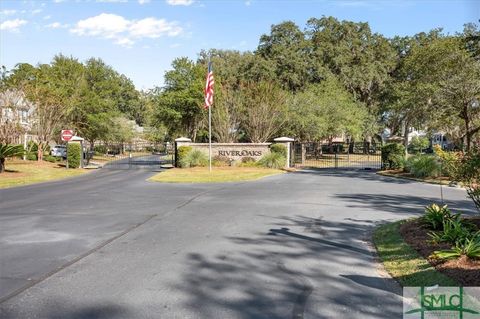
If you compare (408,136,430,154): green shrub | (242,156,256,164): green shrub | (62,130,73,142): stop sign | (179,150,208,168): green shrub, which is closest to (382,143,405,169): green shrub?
(242,156,256,164): green shrub

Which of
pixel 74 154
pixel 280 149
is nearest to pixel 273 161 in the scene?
pixel 280 149

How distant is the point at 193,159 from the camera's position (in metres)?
28.8

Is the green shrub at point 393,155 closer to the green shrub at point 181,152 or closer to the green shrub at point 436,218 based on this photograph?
the green shrub at point 181,152

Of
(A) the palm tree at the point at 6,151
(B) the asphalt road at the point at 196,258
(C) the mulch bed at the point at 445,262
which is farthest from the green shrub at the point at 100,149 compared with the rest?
(C) the mulch bed at the point at 445,262

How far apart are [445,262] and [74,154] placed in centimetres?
2760

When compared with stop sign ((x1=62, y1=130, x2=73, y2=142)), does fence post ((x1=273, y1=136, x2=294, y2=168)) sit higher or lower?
lower

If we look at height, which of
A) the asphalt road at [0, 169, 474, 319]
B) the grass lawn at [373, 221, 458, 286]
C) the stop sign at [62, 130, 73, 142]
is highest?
the stop sign at [62, 130, 73, 142]

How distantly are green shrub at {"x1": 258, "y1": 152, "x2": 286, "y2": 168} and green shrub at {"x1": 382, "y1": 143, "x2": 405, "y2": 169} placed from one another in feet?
20.5

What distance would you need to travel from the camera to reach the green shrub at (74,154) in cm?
2973

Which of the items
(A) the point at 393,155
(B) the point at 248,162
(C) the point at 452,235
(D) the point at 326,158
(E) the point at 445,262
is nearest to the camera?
(E) the point at 445,262

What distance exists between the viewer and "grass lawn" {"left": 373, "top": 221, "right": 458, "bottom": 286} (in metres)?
5.58

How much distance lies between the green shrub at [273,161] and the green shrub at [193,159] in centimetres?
368

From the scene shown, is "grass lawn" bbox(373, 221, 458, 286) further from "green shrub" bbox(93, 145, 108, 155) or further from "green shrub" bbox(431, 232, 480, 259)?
"green shrub" bbox(93, 145, 108, 155)

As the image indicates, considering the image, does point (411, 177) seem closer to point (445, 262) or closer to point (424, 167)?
point (424, 167)
